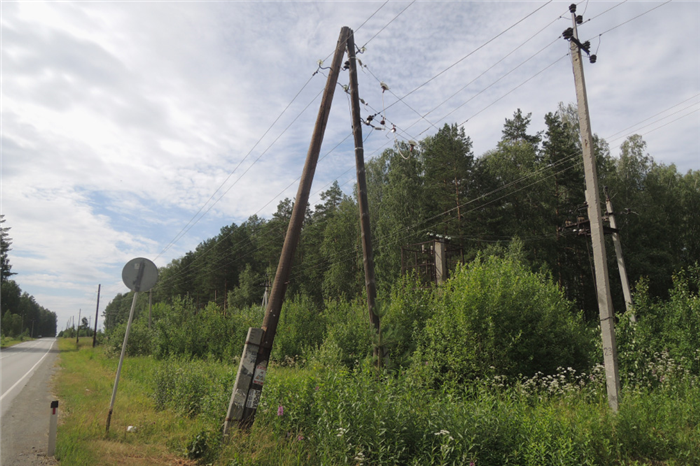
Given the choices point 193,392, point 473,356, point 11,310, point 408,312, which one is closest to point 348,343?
point 408,312

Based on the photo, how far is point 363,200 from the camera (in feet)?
33.1

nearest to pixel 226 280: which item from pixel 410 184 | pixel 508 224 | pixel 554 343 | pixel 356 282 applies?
pixel 356 282

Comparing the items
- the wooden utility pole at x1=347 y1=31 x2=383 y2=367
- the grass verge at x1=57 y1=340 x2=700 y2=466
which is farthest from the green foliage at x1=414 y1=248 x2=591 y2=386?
the grass verge at x1=57 y1=340 x2=700 y2=466

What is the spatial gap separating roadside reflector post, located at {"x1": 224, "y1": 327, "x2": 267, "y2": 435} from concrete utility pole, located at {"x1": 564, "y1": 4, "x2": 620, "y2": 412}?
594 centimetres

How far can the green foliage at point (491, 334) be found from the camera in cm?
1012

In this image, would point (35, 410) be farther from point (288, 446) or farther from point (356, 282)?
point (356, 282)

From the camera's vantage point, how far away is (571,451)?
5.17m

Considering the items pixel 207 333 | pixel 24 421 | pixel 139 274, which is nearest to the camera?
pixel 139 274

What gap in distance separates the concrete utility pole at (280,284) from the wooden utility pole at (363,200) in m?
2.10

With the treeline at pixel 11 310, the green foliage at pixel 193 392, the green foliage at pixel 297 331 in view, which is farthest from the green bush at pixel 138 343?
the treeline at pixel 11 310

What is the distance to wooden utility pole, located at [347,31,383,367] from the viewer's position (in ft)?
31.2

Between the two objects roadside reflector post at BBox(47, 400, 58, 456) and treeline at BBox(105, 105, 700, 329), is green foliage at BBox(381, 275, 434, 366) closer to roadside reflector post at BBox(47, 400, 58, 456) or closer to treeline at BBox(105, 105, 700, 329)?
roadside reflector post at BBox(47, 400, 58, 456)

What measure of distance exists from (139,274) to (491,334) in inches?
325

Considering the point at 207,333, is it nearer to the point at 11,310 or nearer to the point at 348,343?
the point at 348,343
